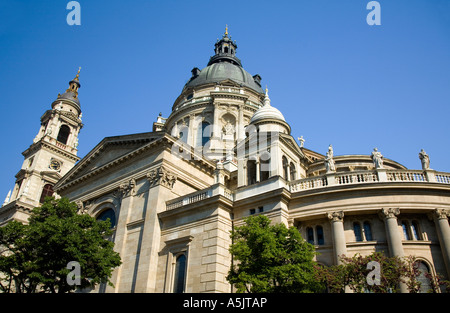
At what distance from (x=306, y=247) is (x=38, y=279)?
1523cm

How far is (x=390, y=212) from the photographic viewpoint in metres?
21.9

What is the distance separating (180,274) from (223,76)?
36692mm

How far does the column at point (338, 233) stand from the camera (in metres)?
21.7

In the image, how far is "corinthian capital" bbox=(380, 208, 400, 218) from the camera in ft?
71.6

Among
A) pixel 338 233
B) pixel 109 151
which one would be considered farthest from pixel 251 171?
pixel 109 151

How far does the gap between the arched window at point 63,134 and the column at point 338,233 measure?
52.6 meters

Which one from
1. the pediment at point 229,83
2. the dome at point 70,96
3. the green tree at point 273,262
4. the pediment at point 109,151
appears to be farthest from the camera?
the dome at point 70,96

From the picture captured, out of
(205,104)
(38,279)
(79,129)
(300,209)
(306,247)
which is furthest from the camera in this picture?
(79,129)

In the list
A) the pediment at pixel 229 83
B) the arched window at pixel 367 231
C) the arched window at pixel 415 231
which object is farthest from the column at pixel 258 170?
the pediment at pixel 229 83

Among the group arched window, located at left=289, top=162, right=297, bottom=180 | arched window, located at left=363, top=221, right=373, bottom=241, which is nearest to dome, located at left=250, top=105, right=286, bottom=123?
arched window, located at left=289, top=162, right=297, bottom=180

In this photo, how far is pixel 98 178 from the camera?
35.1 metres

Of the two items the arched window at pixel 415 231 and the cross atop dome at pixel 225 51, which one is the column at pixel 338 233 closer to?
the arched window at pixel 415 231
